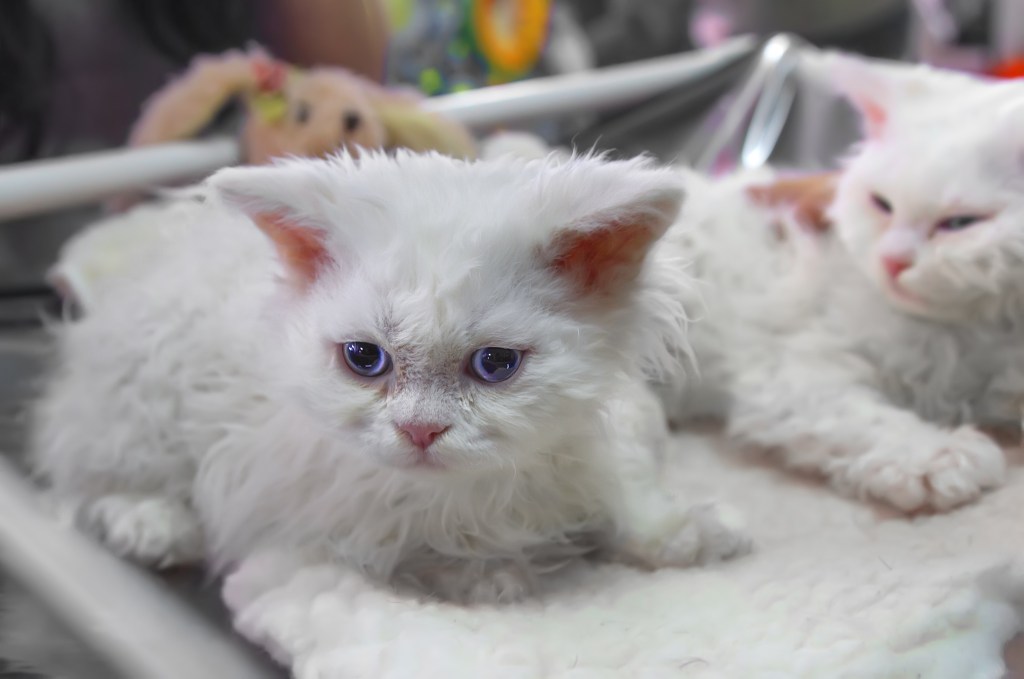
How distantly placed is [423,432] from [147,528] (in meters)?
0.39

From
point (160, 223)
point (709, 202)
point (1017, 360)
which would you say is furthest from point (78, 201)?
point (1017, 360)

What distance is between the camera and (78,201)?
124 cm

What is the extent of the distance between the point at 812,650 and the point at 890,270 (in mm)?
489

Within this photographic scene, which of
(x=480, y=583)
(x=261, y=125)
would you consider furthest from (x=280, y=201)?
(x=261, y=125)

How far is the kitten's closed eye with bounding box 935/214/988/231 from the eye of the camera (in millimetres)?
919

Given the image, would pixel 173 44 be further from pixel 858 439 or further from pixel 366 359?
pixel 858 439

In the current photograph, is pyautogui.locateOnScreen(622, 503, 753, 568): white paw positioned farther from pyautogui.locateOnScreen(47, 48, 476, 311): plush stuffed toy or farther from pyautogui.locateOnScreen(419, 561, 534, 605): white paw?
pyautogui.locateOnScreen(47, 48, 476, 311): plush stuffed toy

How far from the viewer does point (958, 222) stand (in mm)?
929

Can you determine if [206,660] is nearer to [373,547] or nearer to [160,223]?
[373,547]

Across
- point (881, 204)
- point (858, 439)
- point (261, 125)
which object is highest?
point (261, 125)

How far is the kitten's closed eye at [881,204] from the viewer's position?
0.99m

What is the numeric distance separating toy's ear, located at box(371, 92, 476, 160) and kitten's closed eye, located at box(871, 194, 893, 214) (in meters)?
0.52

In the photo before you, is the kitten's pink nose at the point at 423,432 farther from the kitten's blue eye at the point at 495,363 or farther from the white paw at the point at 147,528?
the white paw at the point at 147,528

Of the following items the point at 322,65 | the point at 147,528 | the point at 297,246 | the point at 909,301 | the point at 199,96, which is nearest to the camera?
the point at 297,246
